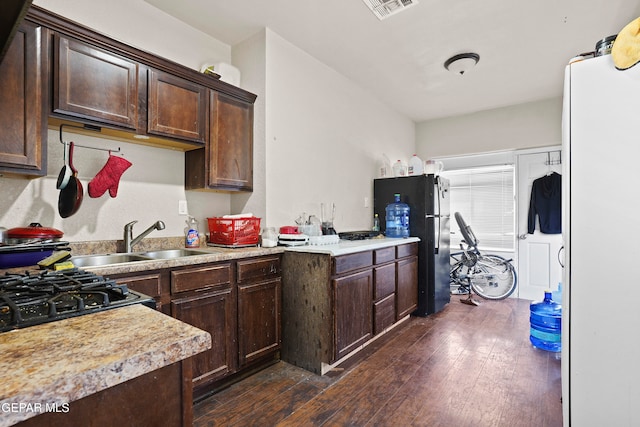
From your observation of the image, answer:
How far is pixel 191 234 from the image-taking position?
2512mm

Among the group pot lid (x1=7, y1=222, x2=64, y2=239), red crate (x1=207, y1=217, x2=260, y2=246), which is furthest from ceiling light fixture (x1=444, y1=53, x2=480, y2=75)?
pot lid (x1=7, y1=222, x2=64, y2=239)

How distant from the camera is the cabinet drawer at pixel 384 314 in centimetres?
278

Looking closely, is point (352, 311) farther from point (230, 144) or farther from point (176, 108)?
point (176, 108)

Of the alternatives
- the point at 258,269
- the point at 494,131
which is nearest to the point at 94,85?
the point at 258,269

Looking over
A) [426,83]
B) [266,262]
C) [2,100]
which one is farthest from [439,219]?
[2,100]

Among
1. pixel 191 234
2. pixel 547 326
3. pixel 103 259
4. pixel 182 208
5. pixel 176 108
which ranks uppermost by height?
pixel 176 108

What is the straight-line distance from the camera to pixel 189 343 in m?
0.66

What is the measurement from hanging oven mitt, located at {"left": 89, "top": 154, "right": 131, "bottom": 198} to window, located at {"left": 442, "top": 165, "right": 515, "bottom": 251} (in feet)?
15.2

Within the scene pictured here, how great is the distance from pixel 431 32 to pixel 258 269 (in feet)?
7.99

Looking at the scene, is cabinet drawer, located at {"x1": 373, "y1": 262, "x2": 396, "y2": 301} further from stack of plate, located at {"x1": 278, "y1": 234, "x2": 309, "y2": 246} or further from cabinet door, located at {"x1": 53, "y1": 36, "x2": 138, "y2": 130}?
cabinet door, located at {"x1": 53, "y1": 36, "x2": 138, "y2": 130}

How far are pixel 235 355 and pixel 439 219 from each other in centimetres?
269

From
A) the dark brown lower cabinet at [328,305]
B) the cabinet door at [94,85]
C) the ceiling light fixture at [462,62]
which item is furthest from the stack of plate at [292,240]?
the ceiling light fixture at [462,62]

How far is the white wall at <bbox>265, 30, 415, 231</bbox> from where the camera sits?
110 inches

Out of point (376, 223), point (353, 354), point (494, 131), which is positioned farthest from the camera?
point (494, 131)
